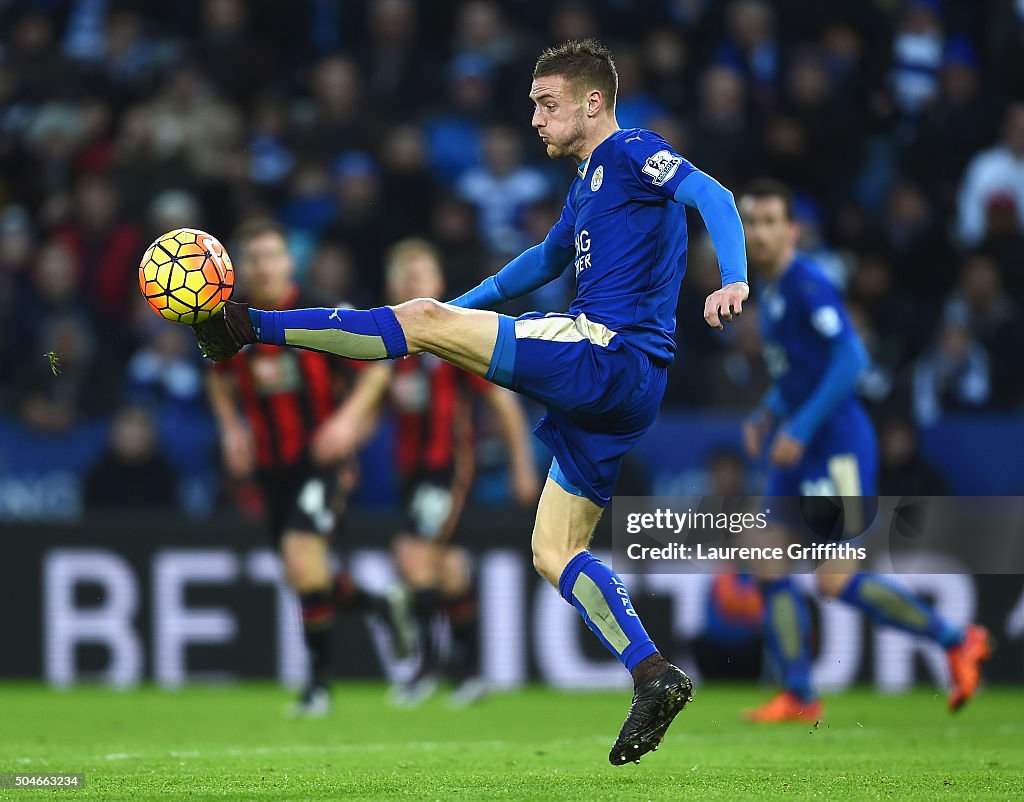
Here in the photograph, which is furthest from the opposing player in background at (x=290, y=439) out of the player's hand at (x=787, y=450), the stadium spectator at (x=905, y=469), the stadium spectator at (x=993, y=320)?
the stadium spectator at (x=993, y=320)

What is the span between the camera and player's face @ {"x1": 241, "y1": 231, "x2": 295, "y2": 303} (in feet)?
27.9

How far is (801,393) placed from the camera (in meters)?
8.29

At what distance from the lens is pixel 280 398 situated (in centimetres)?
876

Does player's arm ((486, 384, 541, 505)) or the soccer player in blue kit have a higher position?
the soccer player in blue kit

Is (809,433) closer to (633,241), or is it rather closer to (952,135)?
(633,241)

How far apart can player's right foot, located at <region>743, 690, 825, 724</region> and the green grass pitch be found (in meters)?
0.13

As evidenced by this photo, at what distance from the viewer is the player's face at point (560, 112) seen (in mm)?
5742

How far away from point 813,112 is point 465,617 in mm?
5238

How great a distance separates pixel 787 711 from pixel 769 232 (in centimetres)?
239

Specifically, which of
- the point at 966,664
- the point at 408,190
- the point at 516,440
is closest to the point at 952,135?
the point at 408,190

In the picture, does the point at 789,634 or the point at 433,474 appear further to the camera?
the point at 433,474

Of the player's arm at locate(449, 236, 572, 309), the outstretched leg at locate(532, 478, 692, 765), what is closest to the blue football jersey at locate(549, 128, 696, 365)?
the player's arm at locate(449, 236, 572, 309)

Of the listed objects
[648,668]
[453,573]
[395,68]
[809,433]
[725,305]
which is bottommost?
[453,573]

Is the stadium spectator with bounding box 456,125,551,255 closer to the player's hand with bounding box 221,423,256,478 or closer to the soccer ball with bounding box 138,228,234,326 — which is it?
the player's hand with bounding box 221,423,256,478
